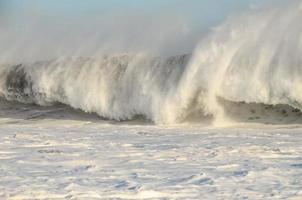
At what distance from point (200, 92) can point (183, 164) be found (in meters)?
5.44

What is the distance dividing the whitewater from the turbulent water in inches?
0.8

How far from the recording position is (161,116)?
11.7m

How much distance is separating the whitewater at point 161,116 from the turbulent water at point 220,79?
0.02 metres

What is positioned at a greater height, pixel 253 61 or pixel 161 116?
pixel 253 61

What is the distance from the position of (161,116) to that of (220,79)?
127 cm

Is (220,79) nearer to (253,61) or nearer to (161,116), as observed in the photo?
(253,61)

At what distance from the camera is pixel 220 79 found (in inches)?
459

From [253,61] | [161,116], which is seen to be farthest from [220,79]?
[161,116]

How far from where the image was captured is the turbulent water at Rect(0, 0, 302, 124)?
1129 cm

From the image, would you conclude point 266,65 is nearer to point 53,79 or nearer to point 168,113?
point 168,113

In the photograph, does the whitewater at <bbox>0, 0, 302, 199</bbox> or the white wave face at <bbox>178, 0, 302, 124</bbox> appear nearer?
the whitewater at <bbox>0, 0, 302, 199</bbox>

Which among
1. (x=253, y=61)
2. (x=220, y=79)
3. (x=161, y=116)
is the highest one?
(x=253, y=61)

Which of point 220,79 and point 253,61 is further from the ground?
point 253,61

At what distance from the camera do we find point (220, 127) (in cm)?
1036
